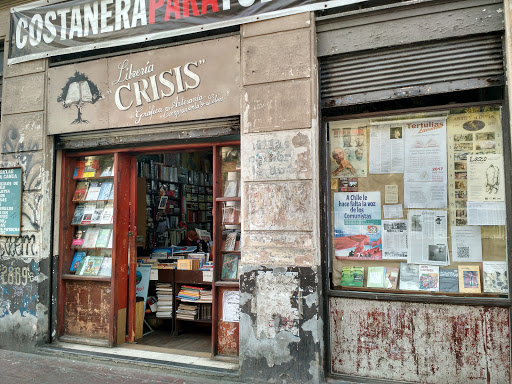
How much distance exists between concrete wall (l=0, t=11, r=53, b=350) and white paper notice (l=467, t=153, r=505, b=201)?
5.43m

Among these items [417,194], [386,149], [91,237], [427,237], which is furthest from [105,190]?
[427,237]

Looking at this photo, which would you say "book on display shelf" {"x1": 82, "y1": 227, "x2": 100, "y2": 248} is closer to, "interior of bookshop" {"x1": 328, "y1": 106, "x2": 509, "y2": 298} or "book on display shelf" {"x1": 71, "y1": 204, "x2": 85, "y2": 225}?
"book on display shelf" {"x1": 71, "y1": 204, "x2": 85, "y2": 225}

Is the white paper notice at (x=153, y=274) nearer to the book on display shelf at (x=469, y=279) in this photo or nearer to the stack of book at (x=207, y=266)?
the stack of book at (x=207, y=266)

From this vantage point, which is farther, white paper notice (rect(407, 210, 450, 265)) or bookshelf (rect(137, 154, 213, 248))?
bookshelf (rect(137, 154, 213, 248))

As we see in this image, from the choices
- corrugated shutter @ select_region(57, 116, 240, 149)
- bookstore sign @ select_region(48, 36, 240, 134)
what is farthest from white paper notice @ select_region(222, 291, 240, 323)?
bookstore sign @ select_region(48, 36, 240, 134)

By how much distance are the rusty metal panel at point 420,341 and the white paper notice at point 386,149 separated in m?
1.45

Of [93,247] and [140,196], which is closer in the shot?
[93,247]

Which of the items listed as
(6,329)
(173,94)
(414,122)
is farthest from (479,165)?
(6,329)

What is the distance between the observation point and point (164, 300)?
21.5 feet

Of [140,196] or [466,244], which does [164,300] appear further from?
[466,244]

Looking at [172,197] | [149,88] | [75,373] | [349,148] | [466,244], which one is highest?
[149,88]

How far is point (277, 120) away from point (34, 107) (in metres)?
3.75

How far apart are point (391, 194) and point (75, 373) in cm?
422

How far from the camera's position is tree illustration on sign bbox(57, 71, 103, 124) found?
5.62 metres
